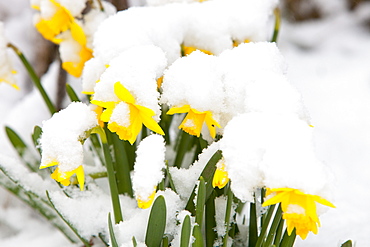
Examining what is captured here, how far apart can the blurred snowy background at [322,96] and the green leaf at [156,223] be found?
0.88 ft

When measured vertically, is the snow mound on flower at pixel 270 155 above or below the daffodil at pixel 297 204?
above

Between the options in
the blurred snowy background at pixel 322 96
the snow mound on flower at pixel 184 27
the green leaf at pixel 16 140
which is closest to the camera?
the snow mound on flower at pixel 184 27

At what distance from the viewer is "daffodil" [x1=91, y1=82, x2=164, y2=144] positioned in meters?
0.67

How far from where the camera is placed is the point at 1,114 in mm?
2018

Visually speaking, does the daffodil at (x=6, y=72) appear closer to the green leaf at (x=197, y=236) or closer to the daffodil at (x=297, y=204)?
the green leaf at (x=197, y=236)

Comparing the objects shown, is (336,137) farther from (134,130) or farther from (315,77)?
(134,130)

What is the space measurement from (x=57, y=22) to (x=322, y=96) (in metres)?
1.53

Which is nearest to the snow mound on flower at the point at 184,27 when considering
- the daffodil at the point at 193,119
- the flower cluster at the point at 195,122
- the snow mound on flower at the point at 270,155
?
the flower cluster at the point at 195,122

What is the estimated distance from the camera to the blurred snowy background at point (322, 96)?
1.25 m

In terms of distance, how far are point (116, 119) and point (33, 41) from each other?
1727mm

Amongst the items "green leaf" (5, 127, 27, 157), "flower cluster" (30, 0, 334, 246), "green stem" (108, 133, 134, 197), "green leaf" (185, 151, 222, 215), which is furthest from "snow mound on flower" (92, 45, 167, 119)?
"green leaf" (5, 127, 27, 157)

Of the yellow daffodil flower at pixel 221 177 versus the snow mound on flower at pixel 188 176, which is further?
the snow mound on flower at pixel 188 176

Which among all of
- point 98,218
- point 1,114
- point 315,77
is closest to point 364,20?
point 315,77

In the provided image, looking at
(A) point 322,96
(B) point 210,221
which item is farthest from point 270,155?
(A) point 322,96
